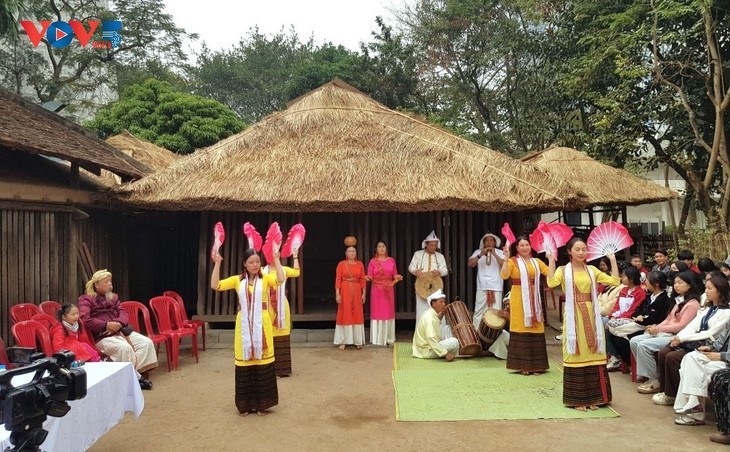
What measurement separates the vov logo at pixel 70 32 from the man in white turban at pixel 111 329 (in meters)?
8.61

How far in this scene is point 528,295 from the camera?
20.4 feet

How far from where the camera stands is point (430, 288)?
27.2 feet

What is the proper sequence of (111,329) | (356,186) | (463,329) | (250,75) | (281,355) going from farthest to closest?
(250,75) → (356,186) → (463,329) → (281,355) → (111,329)

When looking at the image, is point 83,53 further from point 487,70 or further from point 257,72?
point 487,70

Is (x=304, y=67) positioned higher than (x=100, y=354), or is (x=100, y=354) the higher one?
(x=304, y=67)

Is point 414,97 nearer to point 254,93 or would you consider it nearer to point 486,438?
point 254,93

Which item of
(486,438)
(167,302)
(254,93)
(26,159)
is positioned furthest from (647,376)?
(254,93)

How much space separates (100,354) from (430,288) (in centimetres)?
470

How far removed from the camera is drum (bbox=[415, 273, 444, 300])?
27.1 ft

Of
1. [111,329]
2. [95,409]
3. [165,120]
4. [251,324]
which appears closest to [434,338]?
[251,324]

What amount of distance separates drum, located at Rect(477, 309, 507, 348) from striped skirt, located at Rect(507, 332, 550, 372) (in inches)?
30.9

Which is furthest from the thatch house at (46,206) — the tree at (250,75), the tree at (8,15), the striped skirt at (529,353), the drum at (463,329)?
the tree at (250,75)

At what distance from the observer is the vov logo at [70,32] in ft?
44.7

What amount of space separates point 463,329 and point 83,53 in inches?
799
